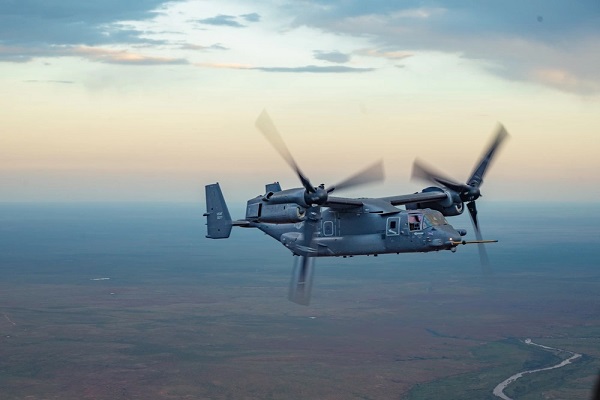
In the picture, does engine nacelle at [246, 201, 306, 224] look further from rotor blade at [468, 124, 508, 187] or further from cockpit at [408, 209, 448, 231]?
rotor blade at [468, 124, 508, 187]

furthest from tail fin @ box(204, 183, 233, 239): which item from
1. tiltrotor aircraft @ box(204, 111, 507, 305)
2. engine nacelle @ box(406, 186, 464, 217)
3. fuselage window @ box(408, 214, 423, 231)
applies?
fuselage window @ box(408, 214, 423, 231)

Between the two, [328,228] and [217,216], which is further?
[217,216]

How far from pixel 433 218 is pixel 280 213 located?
1362 centimetres

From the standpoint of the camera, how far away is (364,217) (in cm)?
6969

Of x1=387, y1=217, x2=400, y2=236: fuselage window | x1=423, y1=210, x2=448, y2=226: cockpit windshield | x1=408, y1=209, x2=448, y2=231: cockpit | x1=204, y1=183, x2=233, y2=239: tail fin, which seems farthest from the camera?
x1=204, y1=183, x2=233, y2=239: tail fin

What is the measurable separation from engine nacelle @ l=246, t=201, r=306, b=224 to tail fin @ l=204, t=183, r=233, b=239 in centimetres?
1700

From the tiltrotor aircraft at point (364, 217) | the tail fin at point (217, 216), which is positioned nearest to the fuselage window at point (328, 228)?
the tiltrotor aircraft at point (364, 217)

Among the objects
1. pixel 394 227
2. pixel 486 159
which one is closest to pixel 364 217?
pixel 394 227

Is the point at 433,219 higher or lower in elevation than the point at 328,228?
higher

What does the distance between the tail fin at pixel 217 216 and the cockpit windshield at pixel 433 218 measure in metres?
22.0

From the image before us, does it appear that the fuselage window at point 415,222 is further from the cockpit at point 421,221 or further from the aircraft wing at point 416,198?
the aircraft wing at point 416,198

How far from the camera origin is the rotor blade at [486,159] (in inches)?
2945

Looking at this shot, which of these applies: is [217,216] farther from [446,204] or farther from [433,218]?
[433,218]

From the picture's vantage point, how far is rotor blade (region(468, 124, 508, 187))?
245 ft
